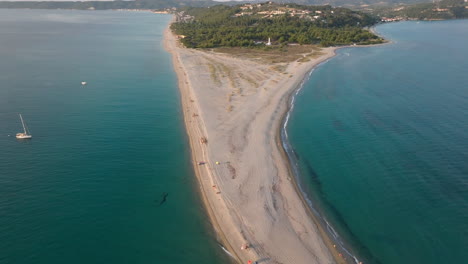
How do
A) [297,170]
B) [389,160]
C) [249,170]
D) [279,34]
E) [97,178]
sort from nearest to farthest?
[97,178], [249,170], [297,170], [389,160], [279,34]

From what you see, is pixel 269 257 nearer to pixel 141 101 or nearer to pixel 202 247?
pixel 202 247

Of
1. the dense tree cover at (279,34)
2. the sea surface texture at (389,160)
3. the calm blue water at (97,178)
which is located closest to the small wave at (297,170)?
the sea surface texture at (389,160)

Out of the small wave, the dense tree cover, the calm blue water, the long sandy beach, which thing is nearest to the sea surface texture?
the small wave

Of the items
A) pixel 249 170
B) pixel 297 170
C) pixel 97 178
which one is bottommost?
pixel 297 170

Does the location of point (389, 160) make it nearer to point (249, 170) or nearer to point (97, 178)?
point (249, 170)

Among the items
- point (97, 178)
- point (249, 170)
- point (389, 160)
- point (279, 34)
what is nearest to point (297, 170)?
point (249, 170)

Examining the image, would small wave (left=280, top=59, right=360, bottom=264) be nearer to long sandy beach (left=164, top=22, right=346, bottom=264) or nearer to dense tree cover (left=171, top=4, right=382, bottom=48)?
long sandy beach (left=164, top=22, right=346, bottom=264)

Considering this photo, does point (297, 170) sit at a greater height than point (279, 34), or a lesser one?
lesser
